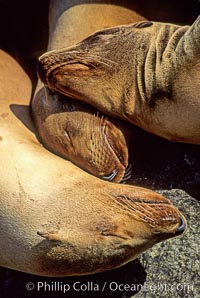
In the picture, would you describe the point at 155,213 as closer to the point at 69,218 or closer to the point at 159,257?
the point at 69,218

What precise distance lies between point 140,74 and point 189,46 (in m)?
0.15

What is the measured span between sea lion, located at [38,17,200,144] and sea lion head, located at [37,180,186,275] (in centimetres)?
20

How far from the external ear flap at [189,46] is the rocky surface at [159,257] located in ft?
0.96

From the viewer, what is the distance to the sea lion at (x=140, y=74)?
158cm

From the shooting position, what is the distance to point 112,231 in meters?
1.50

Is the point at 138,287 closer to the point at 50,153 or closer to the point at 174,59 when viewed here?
the point at 50,153

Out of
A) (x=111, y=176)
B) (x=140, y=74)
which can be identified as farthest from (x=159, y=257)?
(x=140, y=74)

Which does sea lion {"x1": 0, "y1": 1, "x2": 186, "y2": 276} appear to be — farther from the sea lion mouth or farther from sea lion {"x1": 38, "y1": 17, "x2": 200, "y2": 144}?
sea lion {"x1": 38, "y1": 17, "x2": 200, "y2": 144}

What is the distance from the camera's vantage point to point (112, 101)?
1694 millimetres

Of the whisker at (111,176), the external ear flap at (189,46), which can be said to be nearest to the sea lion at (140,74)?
the external ear flap at (189,46)

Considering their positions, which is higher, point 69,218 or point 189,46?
point 189,46

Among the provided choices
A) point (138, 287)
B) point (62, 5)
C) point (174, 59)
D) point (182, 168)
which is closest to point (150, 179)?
point (182, 168)

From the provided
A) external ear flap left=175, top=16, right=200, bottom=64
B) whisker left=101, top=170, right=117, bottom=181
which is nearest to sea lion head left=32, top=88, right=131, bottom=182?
whisker left=101, top=170, right=117, bottom=181

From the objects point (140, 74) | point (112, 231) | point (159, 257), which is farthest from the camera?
point (159, 257)
